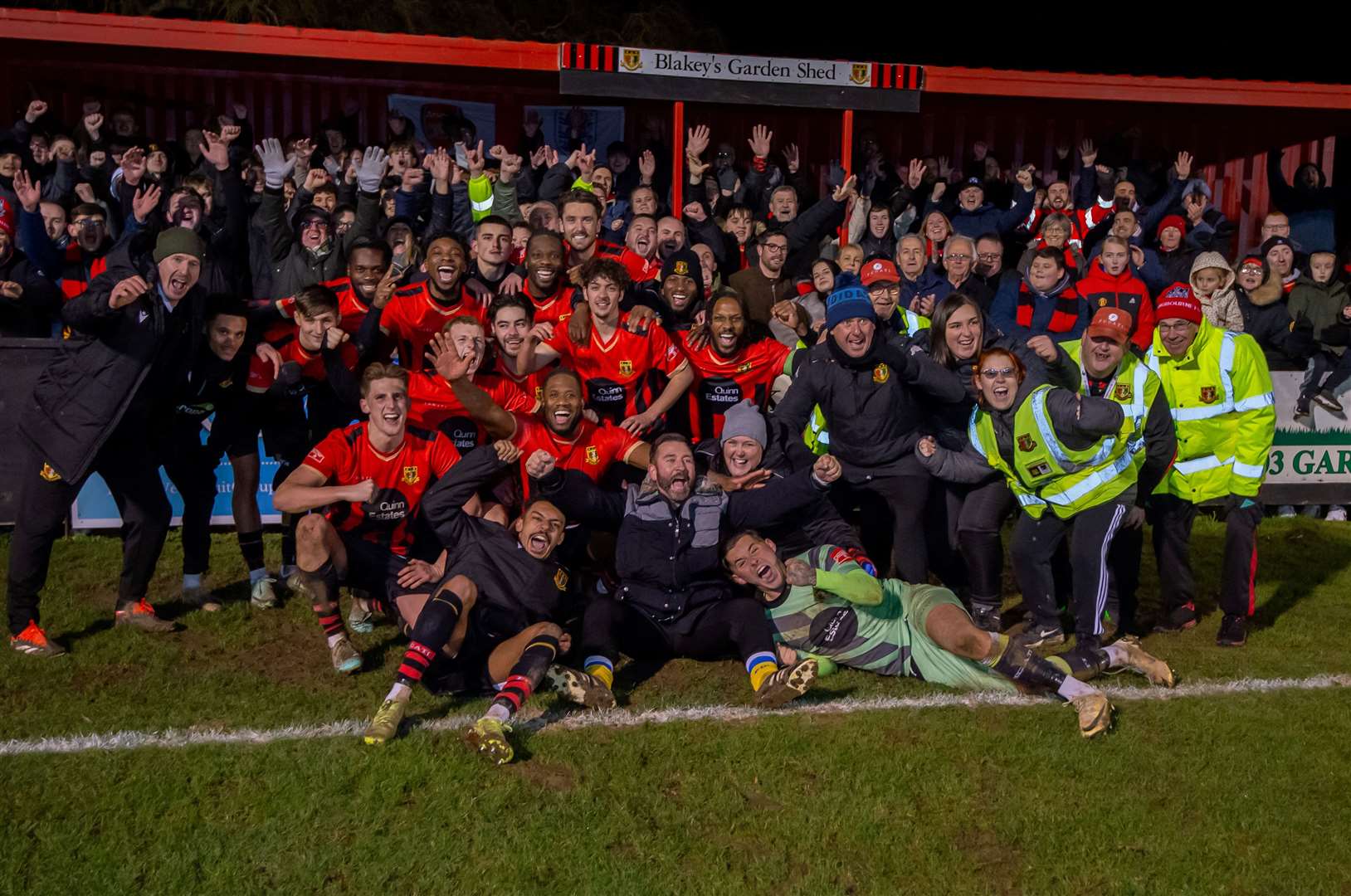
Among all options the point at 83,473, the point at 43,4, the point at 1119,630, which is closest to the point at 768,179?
the point at 1119,630

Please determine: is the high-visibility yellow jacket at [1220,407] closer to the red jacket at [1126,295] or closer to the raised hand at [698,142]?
the red jacket at [1126,295]

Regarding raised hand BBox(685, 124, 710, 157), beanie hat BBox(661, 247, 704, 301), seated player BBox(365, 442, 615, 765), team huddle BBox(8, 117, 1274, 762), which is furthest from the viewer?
raised hand BBox(685, 124, 710, 157)

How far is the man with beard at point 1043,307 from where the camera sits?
29.5ft

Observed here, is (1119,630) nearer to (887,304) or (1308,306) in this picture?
(887,304)

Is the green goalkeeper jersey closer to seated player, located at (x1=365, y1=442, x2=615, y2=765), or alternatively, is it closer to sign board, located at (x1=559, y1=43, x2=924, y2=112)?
seated player, located at (x1=365, y1=442, x2=615, y2=765)

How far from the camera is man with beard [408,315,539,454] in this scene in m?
7.30

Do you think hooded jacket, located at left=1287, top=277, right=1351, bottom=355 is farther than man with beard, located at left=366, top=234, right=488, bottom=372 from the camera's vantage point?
Yes

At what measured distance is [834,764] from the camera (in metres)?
5.27

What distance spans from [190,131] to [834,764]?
9499mm

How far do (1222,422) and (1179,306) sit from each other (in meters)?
0.74

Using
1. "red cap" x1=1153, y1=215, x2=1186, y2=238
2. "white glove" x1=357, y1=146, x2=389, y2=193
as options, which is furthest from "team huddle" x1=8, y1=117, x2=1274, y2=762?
"red cap" x1=1153, y1=215, x2=1186, y2=238

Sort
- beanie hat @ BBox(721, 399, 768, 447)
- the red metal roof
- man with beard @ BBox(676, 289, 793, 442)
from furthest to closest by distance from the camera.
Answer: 1. the red metal roof
2. man with beard @ BBox(676, 289, 793, 442)
3. beanie hat @ BBox(721, 399, 768, 447)

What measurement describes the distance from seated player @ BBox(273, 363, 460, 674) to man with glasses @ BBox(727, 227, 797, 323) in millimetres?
3036

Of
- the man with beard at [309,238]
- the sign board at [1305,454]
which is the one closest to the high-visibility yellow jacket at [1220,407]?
the sign board at [1305,454]
